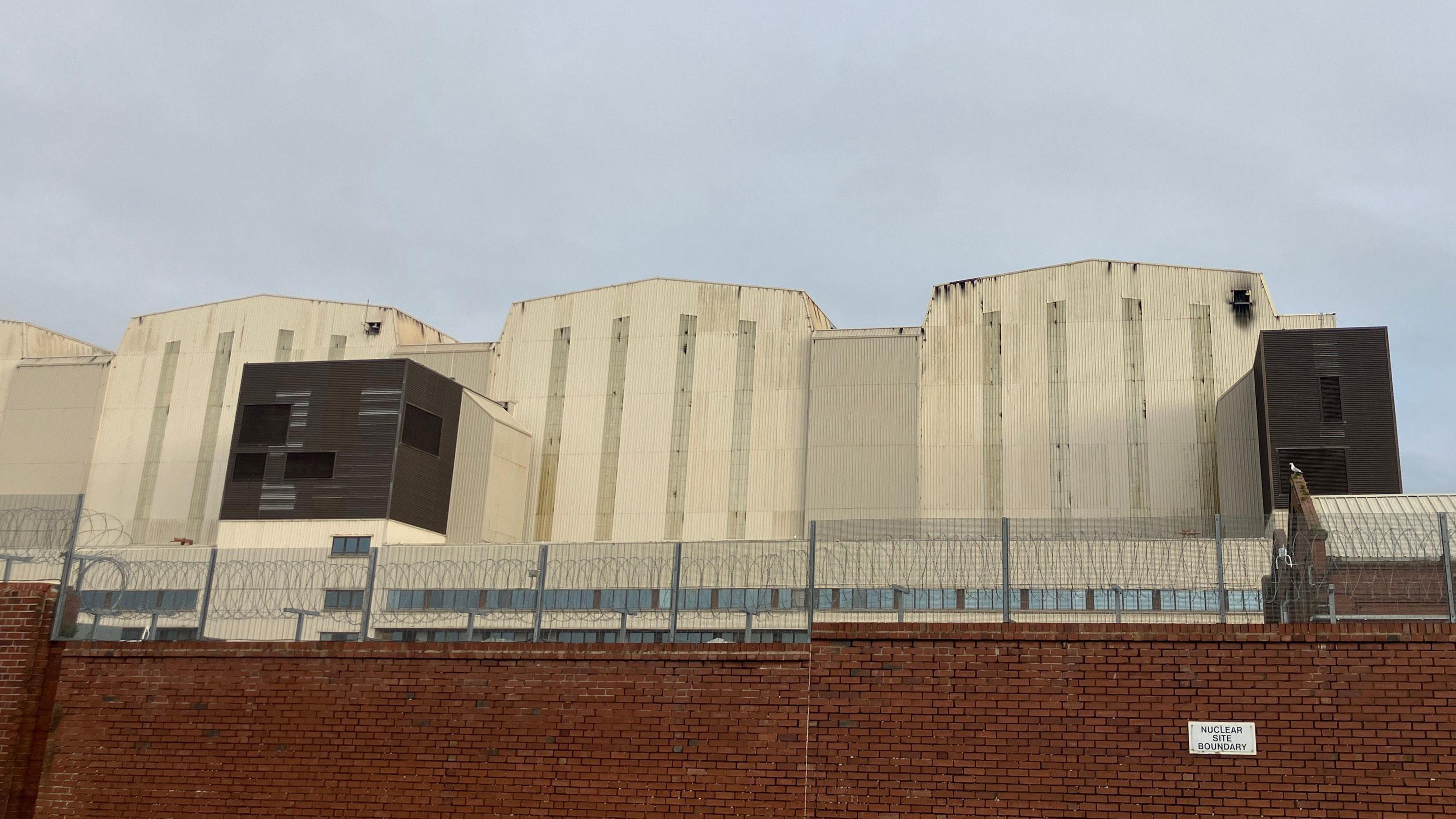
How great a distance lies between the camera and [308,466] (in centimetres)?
4838

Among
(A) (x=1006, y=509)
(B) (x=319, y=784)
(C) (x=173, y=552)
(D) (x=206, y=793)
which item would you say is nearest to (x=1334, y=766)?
(B) (x=319, y=784)

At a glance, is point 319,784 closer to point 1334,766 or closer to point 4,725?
point 4,725

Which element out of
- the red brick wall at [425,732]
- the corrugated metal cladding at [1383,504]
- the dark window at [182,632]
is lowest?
the red brick wall at [425,732]

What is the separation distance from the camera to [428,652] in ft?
47.1

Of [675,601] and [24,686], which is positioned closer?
[675,601]

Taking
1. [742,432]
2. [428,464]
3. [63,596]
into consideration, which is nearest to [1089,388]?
[742,432]

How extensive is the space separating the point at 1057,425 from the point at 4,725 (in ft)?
134

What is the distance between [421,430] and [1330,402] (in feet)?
112

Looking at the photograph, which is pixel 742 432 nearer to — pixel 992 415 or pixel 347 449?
pixel 992 415

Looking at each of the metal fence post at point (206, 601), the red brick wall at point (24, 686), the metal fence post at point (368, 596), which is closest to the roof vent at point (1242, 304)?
the metal fence post at point (368, 596)

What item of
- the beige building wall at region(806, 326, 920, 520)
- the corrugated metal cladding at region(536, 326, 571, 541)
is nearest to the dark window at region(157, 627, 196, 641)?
the beige building wall at region(806, 326, 920, 520)

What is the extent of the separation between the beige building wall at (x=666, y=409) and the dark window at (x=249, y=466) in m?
11.0

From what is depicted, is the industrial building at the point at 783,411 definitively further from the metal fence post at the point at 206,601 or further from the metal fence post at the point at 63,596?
the metal fence post at the point at 63,596

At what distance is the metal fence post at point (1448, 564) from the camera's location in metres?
12.4
